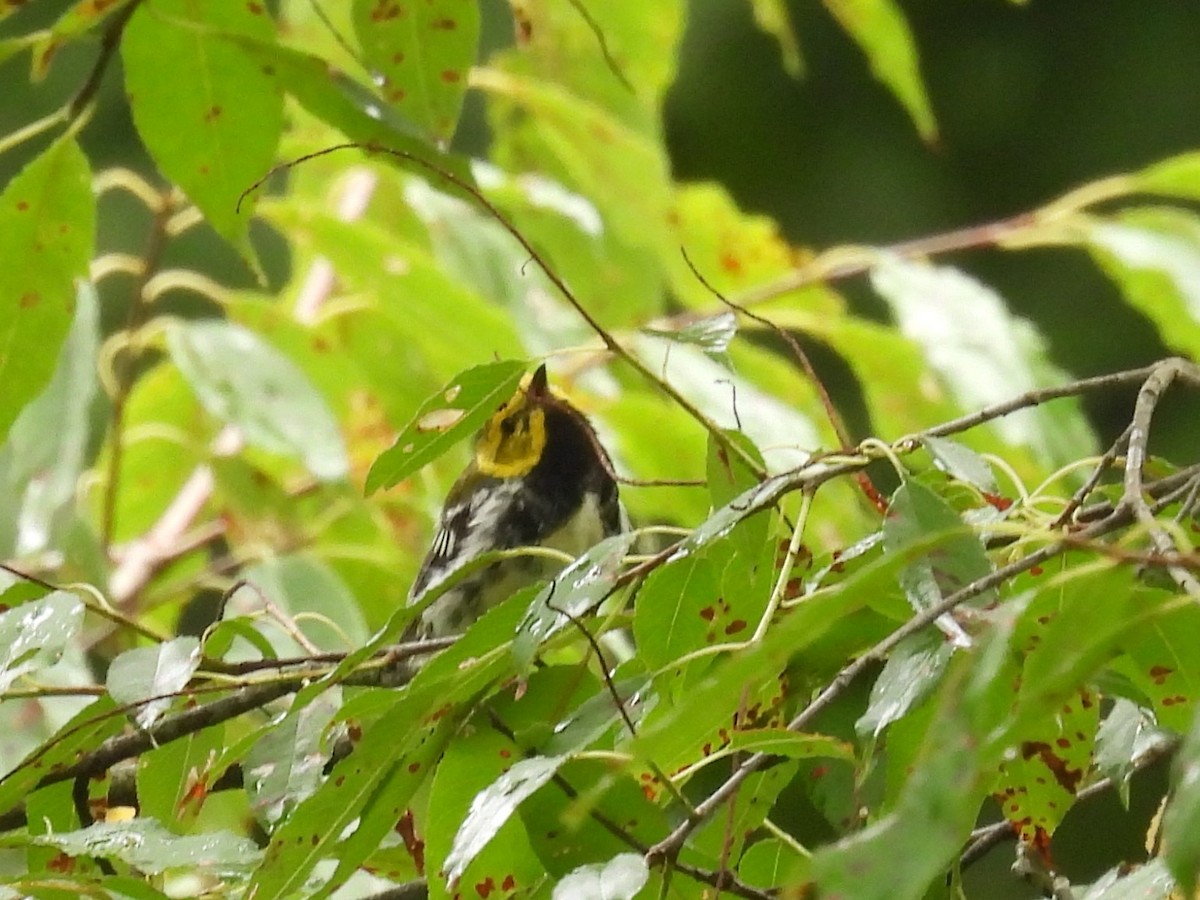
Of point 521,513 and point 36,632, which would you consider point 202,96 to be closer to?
point 36,632

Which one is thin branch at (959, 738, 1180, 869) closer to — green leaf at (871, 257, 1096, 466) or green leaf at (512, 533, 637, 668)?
green leaf at (512, 533, 637, 668)

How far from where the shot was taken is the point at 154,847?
451mm

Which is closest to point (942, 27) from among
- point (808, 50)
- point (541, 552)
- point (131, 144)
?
point (808, 50)

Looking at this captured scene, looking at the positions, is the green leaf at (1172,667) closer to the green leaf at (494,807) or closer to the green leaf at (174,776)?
the green leaf at (494,807)

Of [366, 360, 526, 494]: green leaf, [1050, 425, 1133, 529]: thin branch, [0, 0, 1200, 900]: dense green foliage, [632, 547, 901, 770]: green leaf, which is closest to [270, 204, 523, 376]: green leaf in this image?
[0, 0, 1200, 900]: dense green foliage

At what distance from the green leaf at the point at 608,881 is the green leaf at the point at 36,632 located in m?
0.19

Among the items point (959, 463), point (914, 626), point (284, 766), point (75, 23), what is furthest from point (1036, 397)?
point (75, 23)

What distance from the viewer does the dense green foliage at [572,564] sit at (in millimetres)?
406

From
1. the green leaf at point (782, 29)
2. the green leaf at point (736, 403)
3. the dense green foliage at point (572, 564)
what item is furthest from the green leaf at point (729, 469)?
the green leaf at point (782, 29)

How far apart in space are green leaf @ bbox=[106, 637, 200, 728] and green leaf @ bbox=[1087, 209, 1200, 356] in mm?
667

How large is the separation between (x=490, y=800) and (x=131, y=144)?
2479 mm

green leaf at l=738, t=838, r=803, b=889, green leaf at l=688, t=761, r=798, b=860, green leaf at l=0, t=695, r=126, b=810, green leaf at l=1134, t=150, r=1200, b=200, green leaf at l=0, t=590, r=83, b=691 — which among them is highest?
green leaf at l=0, t=590, r=83, b=691

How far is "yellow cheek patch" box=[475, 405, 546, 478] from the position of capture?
3.76 feet

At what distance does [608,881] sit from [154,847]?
0.46 feet
